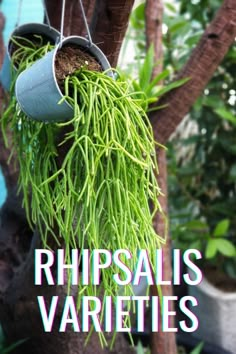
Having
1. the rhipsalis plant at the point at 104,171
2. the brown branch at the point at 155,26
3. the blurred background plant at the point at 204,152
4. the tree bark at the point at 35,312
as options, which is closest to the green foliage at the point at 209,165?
the blurred background plant at the point at 204,152

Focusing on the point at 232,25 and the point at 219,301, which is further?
the point at 219,301

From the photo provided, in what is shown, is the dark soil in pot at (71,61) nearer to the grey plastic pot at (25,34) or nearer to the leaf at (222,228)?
the grey plastic pot at (25,34)

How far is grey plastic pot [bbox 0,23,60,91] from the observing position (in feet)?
3.36

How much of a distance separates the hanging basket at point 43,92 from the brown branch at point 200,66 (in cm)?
45

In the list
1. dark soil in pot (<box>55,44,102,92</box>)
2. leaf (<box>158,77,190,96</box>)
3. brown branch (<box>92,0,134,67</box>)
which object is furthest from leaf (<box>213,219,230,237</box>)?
dark soil in pot (<box>55,44,102,92</box>)

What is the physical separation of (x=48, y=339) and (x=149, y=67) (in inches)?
24.1

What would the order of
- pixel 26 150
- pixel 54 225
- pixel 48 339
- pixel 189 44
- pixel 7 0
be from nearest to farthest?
pixel 26 150, pixel 54 225, pixel 48 339, pixel 189 44, pixel 7 0

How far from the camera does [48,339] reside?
1364 millimetres

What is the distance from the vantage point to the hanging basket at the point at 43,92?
0.79 metres

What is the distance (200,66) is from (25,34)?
388 mm

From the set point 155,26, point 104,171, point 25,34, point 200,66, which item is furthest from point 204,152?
point 104,171

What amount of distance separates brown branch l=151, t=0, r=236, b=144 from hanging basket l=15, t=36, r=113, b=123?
0.45 m

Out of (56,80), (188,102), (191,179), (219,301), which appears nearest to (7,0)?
(191,179)

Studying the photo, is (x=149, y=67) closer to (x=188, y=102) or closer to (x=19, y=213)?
(x=188, y=102)
